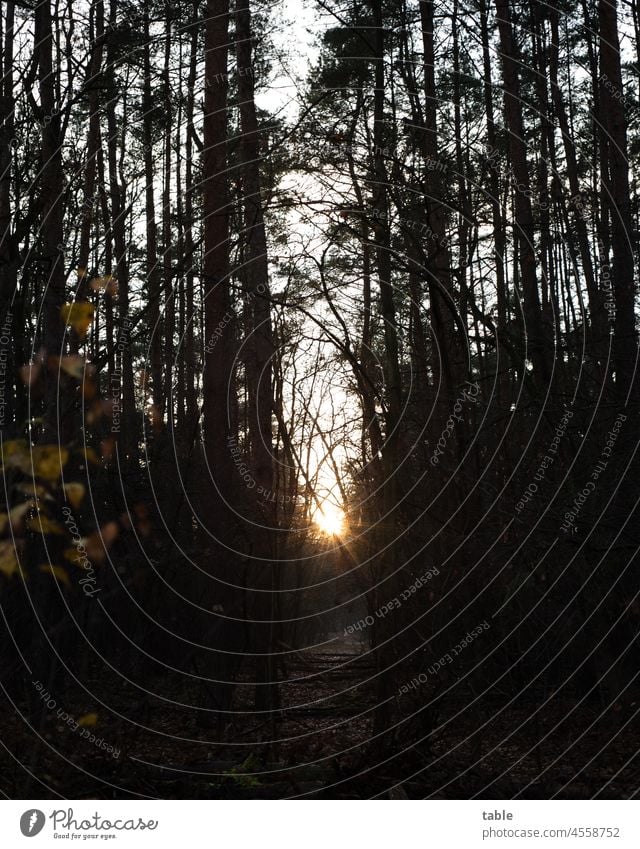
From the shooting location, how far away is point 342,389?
10.8 m

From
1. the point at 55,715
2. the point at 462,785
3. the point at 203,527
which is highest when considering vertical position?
the point at 203,527

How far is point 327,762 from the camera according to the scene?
5.85m

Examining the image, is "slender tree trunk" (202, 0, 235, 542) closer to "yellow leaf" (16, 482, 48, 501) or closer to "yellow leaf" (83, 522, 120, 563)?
"yellow leaf" (83, 522, 120, 563)

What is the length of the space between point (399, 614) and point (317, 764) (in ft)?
4.28

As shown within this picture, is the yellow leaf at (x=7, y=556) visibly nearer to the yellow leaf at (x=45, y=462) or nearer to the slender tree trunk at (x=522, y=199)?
the yellow leaf at (x=45, y=462)

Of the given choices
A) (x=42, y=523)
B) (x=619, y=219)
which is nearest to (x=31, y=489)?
(x=42, y=523)

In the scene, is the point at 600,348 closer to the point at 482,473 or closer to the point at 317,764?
the point at 482,473

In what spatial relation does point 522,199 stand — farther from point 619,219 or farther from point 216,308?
point 216,308
